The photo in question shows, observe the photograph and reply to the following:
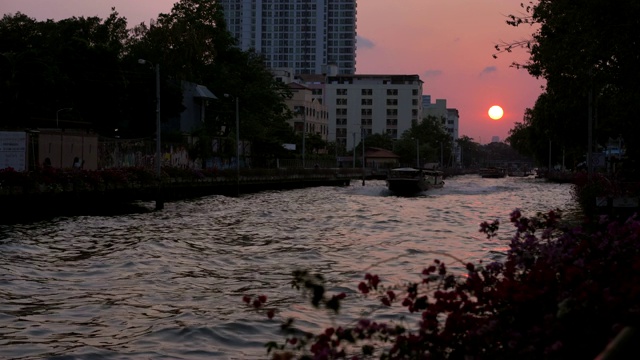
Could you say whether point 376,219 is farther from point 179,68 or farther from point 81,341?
point 179,68

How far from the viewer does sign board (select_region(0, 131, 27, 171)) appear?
34312 mm

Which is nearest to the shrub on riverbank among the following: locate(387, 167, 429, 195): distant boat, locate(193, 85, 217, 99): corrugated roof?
locate(387, 167, 429, 195): distant boat

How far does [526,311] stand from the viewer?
642 centimetres

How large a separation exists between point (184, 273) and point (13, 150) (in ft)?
66.7

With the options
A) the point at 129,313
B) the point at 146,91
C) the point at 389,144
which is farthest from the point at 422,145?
the point at 129,313

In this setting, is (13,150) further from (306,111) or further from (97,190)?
(306,111)

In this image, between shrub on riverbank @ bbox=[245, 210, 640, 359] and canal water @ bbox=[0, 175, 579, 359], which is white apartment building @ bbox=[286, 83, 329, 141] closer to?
canal water @ bbox=[0, 175, 579, 359]

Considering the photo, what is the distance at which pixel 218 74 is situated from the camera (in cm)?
8956

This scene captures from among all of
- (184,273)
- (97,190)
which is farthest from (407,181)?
(184,273)

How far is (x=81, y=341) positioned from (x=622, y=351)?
9.07 metres

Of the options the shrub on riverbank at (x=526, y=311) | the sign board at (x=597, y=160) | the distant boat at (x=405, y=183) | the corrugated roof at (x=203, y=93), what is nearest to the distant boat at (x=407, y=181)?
the distant boat at (x=405, y=183)

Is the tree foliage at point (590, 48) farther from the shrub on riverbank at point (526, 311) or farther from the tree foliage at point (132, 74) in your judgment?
the tree foliage at point (132, 74)

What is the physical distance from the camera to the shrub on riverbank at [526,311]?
5.64m

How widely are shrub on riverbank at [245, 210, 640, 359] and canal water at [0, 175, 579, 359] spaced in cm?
74
